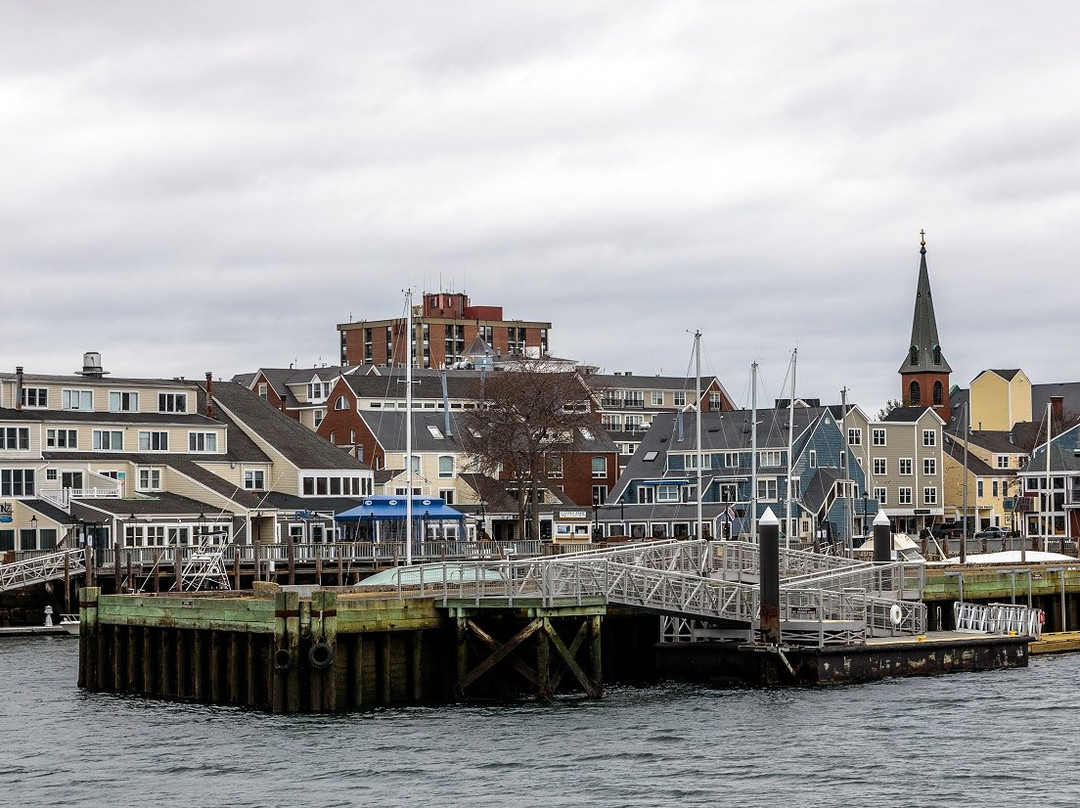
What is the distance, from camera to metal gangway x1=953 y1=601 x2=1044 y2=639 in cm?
6066

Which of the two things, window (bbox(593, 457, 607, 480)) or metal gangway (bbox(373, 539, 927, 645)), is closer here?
metal gangway (bbox(373, 539, 927, 645))

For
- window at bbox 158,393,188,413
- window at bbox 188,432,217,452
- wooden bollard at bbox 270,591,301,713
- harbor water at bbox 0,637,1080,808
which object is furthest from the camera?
window at bbox 158,393,188,413

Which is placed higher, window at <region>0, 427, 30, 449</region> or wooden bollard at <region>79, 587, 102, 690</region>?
window at <region>0, 427, 30, 449</region>

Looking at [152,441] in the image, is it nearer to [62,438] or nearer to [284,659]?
[62,438]

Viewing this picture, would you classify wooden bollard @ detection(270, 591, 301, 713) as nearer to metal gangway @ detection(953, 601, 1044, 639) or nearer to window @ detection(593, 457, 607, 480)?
metal gangway @ detection(953, 601, 1044, 639)

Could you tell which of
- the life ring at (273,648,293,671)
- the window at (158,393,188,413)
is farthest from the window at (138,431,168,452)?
the life ring at (273,648,293,671)

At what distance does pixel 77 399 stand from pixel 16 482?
9.71 m

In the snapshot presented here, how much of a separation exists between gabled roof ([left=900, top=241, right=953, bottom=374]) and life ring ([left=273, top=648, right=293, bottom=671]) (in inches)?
5773

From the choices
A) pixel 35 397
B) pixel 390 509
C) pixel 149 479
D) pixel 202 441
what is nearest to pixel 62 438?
pixel 35 397

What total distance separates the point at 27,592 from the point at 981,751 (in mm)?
50264

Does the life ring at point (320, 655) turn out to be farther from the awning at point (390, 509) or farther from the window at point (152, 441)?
the window at point (152, 441)

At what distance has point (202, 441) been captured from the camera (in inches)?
4301

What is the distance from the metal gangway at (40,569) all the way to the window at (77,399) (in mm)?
24468

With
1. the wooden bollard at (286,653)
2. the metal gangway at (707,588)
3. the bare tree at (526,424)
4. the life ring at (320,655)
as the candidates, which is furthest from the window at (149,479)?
the life ring at (320,655)
